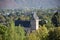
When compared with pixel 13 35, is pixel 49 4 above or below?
above

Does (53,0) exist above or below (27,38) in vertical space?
above

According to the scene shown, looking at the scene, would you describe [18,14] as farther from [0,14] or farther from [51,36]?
[51,36]

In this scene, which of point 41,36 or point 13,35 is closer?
point 13,35

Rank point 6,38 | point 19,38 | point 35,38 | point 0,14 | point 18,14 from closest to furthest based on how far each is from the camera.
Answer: point 6,38 < point 19,38 < point 35,38 < point 0,14 < point 18,14

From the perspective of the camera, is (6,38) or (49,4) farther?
(49,4)

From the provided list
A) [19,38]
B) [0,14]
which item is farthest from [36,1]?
[19,38]

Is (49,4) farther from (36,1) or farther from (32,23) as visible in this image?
(32,23)

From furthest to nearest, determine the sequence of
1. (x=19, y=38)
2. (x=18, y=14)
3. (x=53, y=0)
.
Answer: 1. (x=18, y=14)
2. (x=53, y=0)
3. (x=19, y=38)

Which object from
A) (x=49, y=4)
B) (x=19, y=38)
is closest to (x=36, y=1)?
(x=49, y=4)

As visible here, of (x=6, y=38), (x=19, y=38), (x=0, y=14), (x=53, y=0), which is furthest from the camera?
(x=0, y=14)
